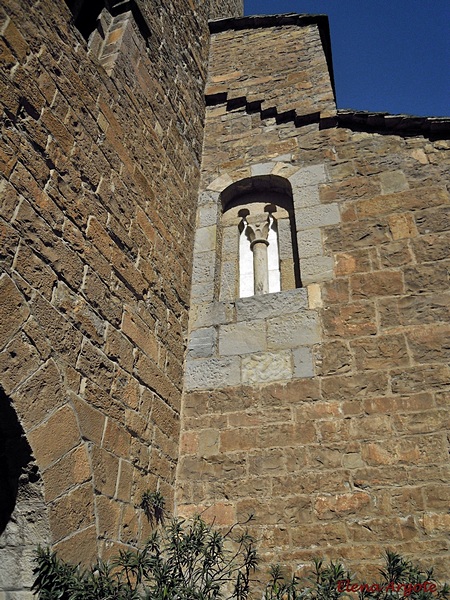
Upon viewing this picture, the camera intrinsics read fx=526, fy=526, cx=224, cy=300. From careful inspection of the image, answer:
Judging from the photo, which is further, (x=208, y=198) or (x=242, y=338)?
(x=208, y=198)

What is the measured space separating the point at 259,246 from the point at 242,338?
1218 millimetres

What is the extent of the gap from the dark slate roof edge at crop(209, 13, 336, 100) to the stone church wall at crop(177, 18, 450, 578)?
1.56 metres

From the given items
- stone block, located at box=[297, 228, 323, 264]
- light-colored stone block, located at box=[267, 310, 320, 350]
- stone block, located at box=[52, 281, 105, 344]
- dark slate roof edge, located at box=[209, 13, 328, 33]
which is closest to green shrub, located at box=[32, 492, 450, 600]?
stone block, located at box=[52, 281, 105, 344]

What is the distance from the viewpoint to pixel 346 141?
5398 millimetres

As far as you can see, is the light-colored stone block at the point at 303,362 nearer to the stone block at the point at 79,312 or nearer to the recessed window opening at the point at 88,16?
the stone block at the point at 79,312

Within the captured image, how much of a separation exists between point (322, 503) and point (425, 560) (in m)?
0.70

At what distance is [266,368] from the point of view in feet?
14.0

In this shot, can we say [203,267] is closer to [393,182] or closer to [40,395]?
[393,182]

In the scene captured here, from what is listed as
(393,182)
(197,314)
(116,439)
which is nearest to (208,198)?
(197,314)

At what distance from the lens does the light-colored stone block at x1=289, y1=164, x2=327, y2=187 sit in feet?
Result: 17.1

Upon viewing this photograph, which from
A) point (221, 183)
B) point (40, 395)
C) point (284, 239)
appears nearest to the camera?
point (40, 395)

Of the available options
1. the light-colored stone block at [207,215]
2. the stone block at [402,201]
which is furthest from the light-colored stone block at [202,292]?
the stone block at [402,201]

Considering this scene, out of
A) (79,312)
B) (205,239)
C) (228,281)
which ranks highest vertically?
(205,239)

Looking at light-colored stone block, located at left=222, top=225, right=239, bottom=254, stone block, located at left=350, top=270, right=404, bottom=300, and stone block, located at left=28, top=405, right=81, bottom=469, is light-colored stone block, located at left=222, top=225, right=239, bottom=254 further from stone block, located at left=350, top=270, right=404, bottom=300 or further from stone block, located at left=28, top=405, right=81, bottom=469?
stone block, located at left=28, top=405, right=81, bottom=469
